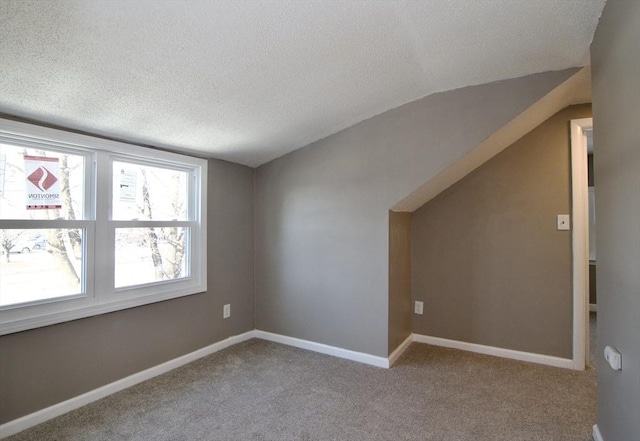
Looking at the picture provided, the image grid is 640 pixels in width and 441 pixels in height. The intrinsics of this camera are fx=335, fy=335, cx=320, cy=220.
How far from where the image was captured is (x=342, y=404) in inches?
87.9

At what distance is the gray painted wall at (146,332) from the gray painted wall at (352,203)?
0.74 feet

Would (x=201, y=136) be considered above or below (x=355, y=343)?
above

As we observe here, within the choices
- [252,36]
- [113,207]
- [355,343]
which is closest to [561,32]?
[252,36]

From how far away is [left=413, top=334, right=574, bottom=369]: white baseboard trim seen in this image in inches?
111

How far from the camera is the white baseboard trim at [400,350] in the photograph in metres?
2.86

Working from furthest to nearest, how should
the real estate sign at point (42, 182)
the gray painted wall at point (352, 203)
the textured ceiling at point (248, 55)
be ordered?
the gray painted wall at point (352, 203)
the real estate sign at point (42, 182)
the textured ceiling at point (248, 55)

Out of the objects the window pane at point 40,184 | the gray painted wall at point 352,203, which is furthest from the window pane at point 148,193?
the gray painted wall at point 352,203

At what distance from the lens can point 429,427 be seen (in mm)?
1986

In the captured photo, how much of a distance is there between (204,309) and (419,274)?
2116 millimetres

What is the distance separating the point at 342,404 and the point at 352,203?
5.14 feet

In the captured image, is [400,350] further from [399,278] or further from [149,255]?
[149,255]

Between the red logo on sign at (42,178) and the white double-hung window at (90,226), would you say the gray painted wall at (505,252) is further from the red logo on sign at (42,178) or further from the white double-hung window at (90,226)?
the red logo on sign at (42,178)

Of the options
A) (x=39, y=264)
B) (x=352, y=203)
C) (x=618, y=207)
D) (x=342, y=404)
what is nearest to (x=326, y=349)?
(x=342, y=404)

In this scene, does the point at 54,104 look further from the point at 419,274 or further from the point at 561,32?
the point at 419,274
